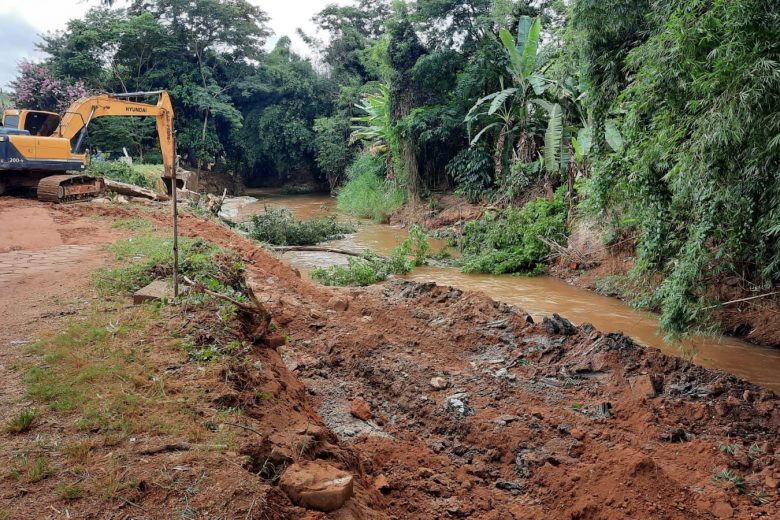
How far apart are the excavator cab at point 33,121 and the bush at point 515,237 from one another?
10.8 metres

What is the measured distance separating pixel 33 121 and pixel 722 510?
611 inches

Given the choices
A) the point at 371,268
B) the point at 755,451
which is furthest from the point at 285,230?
the point at 755,451

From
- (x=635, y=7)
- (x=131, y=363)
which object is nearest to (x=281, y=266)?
(x=131, y=363)

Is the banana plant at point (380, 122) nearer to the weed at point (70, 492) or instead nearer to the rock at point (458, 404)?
the rock at point (458, 404)

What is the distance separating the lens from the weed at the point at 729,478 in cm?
392

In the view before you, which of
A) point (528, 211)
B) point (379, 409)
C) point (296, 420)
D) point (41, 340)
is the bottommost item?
point (379, 409)

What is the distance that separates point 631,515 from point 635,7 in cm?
648

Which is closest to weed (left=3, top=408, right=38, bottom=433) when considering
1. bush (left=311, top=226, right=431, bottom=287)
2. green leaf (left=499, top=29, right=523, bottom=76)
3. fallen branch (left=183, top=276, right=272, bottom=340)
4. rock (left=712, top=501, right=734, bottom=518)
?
fallen branch (left=183, top=276, right=272, bottom=340)

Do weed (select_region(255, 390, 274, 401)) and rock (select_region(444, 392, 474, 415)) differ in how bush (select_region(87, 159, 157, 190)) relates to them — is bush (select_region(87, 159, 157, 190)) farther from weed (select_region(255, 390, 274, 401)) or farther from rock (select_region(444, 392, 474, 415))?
weed (select_region(255, 390, 274, 401))

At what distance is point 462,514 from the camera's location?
140 inches

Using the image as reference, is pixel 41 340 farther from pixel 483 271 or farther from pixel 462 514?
pixel 483 271

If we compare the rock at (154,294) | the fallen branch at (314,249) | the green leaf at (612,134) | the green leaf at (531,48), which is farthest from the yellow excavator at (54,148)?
the green leaf at (531,48)

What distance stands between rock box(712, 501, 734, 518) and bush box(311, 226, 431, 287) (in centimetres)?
771

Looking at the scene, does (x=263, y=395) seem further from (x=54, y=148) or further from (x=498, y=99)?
(x=498, y=99)
